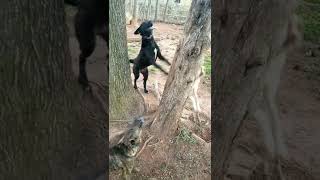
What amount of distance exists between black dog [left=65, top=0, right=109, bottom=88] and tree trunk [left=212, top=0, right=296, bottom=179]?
6.9 inches

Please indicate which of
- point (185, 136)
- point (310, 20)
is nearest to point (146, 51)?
point (185, 136)

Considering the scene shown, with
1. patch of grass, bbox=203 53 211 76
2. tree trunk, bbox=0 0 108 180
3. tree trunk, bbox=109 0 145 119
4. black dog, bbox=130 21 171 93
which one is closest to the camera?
tree trunk, bbox=0 0 108 180

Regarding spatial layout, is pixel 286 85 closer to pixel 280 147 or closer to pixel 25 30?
pixel 280 147

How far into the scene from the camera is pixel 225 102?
627 millimetres

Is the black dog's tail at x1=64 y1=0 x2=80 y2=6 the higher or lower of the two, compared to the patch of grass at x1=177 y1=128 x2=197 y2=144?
higher

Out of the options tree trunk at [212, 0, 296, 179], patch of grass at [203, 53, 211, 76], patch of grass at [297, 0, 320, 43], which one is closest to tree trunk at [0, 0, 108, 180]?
tree trunk at [212, 0, 296, 179]

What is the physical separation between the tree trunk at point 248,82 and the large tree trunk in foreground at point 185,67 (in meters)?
1.48

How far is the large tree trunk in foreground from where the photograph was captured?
221 cm

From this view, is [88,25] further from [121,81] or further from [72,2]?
[121,81]

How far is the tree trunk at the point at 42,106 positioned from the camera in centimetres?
56

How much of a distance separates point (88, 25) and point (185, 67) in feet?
6.02

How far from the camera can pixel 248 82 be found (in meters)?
0.61

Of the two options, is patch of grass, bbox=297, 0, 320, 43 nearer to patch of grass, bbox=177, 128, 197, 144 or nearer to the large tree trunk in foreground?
the large tree trunk in foreground

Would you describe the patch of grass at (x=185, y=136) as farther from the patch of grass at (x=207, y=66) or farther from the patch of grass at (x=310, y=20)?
the patch of grass at (x=310, y=20)
